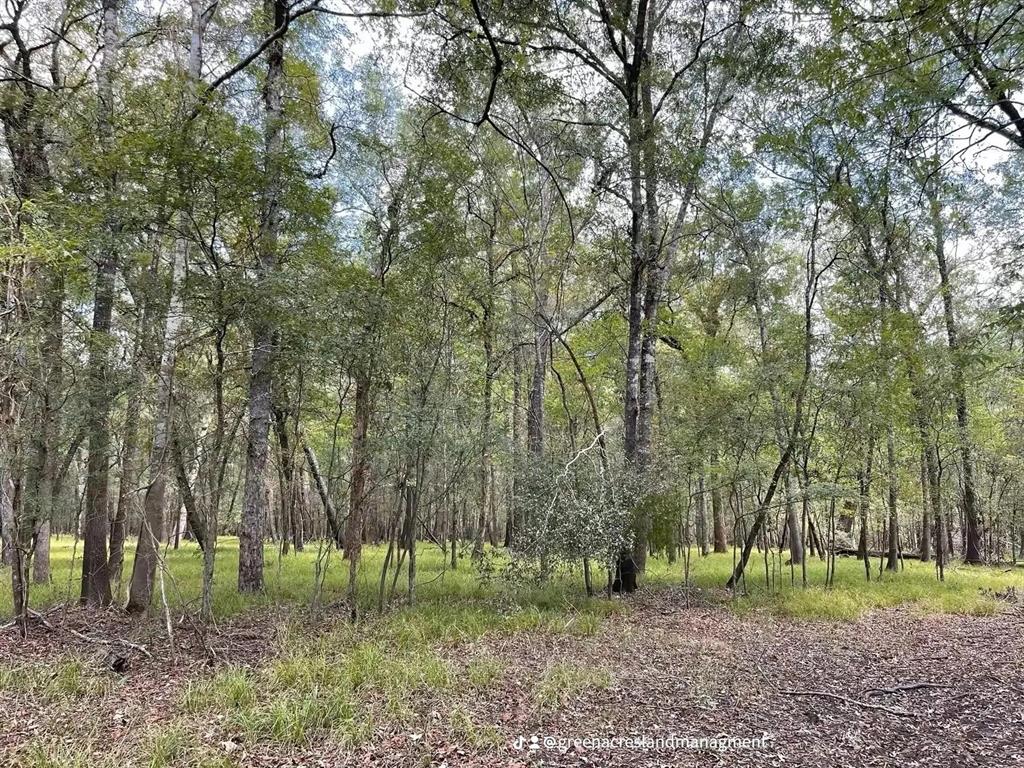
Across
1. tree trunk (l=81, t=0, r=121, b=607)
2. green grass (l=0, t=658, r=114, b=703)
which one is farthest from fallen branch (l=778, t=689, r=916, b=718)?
tree trunk (l=81, t=0, r=121, b=607)

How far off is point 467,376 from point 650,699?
230 inches

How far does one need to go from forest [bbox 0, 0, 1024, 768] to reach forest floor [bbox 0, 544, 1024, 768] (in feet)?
0.13

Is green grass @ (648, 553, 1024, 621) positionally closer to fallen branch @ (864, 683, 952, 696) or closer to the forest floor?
the forest floor

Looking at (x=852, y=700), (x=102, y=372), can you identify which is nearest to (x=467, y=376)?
(x=102, y=372)

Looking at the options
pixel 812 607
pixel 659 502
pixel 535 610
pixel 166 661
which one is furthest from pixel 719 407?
pixel 166 661

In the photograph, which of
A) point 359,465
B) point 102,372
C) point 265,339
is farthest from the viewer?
point 359,465

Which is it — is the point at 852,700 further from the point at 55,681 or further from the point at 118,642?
the point at 118,642

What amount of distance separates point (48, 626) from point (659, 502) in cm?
797

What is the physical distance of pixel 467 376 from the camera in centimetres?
931

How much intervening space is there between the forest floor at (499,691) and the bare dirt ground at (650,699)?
0.02m

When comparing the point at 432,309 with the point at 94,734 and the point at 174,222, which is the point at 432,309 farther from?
the point at 94,734

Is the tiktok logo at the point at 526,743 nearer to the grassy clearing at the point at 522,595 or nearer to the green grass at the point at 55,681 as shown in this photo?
the grassy clearing at the point at 522,595

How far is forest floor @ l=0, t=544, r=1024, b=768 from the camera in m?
3.72

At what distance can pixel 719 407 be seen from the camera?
922 cm
